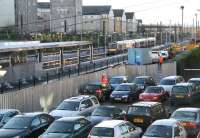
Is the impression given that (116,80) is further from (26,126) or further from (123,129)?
(123,129)

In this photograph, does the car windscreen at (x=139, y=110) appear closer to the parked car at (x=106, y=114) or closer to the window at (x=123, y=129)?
the parked car at (x=106, y=114)

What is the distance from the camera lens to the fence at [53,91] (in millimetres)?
30125

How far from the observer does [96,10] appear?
175250 millimetres

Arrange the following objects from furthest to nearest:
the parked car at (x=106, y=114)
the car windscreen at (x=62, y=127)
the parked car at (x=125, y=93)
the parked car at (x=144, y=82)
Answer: the parked car at (x=144, y=82) < the parked car at (x=125, y=93) < the parked car at (x=106, y=114) < the car windscreen at (x=62, y=127)

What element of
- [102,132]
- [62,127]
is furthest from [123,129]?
[62,127]

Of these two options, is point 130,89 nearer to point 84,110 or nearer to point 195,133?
point 84,110

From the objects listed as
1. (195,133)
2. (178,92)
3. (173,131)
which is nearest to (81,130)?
(173,131)

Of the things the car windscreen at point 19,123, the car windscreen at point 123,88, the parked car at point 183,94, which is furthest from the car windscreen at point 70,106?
the car windscreen at point 123,88

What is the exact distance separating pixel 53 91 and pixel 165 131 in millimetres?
17023

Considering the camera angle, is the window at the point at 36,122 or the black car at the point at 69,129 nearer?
the black car at the point at 69,129

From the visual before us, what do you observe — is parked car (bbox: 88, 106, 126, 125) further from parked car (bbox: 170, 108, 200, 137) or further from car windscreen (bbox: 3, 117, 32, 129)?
car windscreen (bbox: 3, 117, 32, 129)

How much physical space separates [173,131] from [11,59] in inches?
886

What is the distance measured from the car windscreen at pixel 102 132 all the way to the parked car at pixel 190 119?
4594 mm

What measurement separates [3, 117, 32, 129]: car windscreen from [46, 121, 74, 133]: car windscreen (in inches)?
53.8
